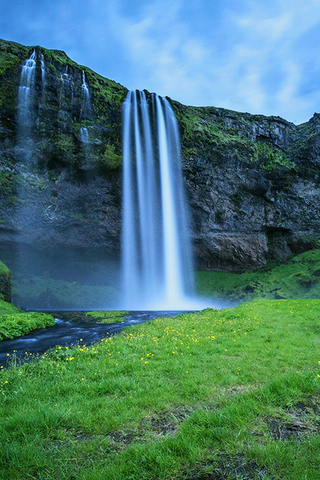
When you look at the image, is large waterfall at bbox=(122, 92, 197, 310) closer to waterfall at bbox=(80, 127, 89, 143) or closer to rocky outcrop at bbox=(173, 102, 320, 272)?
rocky outcrop at bbox=(173, 102, 320, 272)

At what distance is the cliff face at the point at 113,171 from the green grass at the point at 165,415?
1480 inches

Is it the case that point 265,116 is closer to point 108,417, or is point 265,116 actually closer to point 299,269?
point 299,269

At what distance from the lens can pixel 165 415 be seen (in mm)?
5391

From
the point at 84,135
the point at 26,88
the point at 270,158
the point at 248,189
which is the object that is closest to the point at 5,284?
the point at 84,135

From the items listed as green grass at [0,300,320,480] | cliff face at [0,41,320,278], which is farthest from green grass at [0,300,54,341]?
cliff face at [0,41,320,278]

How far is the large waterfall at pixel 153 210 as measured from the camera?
149ft

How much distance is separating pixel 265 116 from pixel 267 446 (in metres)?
64.7

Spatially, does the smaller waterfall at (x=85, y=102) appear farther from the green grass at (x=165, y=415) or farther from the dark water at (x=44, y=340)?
the green grass at (x=165, y=415)

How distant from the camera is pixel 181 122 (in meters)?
47.8

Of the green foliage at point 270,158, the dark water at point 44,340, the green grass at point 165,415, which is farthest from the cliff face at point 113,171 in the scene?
the green grass at point 165,415

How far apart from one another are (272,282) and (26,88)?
44927 millimetres

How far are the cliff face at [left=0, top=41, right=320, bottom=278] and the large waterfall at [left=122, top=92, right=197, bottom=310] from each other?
200cm

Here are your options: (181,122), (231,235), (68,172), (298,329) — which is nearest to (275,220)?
(231,235)

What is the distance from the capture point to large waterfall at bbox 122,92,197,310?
45.3m
